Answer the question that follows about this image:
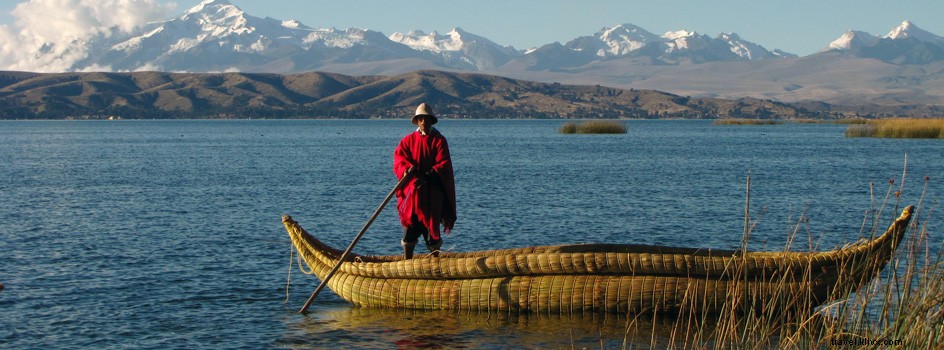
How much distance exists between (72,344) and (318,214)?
14983 mm

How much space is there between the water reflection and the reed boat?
6.0 inches

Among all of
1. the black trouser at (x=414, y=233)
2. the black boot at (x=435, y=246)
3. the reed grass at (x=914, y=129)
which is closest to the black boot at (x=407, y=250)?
the black trouser at (x=414, y=233)

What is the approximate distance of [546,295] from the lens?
12672 mm

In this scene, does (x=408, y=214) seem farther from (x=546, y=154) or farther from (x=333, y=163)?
(x=546, y=154)

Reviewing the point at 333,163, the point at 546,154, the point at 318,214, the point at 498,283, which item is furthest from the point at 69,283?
the point at 546,154

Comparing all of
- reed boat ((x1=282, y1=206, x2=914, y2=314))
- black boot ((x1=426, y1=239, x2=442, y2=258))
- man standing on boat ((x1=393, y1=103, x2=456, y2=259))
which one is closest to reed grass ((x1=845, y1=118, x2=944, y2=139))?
reed boat ((x1=282, y1=206, x2=914, y2=314))

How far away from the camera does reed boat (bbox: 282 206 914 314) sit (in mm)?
11469

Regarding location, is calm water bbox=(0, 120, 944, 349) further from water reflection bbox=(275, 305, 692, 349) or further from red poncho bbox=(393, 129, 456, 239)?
red poncho bbox=(393, 129, 456, 239)

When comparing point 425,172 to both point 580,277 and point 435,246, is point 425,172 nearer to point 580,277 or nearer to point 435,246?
point 435,246

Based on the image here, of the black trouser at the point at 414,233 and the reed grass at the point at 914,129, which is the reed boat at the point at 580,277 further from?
the reed grass at the point at 914,129

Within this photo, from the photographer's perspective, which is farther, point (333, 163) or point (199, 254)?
point (333, 163)

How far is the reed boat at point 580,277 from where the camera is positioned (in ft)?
37.6

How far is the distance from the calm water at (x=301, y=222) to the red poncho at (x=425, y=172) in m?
1.13

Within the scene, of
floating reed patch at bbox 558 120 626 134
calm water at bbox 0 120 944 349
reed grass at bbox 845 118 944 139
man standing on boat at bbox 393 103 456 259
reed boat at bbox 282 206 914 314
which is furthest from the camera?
floating reed patch at bbox 558 120 626 134
